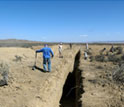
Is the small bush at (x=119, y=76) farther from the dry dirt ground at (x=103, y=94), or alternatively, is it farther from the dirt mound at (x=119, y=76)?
the dry dirt ground at (x=103, y=94)

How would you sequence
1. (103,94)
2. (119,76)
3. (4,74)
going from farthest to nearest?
1. (119,76)
2. (4,74)
3. (103,94)

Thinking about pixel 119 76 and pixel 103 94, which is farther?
pixel 119 76

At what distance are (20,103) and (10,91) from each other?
1099 mm

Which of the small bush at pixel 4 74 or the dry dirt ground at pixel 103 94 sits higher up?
the small bush at pixel 4 74

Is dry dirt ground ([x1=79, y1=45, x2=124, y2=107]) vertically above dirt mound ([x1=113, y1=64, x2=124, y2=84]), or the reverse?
dirt mound ([x1=113, y1=64, x2=124, y2=84])

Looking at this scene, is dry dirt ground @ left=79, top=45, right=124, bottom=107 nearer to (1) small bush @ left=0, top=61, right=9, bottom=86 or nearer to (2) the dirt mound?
(2) the dirt mound

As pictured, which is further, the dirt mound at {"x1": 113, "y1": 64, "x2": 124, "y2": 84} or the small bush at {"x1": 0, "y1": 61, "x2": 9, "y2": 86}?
the dirt mound at {"x1": 113, "y1": 64, "x2": 124, "y2": 84}

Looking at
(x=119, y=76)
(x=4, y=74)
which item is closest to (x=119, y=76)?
(x=119, y=76)

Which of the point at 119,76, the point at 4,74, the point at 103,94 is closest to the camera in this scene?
the point at 103,94

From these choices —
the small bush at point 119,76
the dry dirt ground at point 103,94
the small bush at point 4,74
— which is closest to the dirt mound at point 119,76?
the small bush at point 119,76

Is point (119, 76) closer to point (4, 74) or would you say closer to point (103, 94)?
point (103, 94)

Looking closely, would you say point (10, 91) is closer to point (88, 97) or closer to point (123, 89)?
point (88, 97)

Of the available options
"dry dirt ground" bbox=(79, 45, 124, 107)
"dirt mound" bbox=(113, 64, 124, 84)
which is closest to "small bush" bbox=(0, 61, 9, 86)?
"dry dirt ground" bbox=(79, 45, 124, 107)

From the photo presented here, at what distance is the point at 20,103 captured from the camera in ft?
15.3
